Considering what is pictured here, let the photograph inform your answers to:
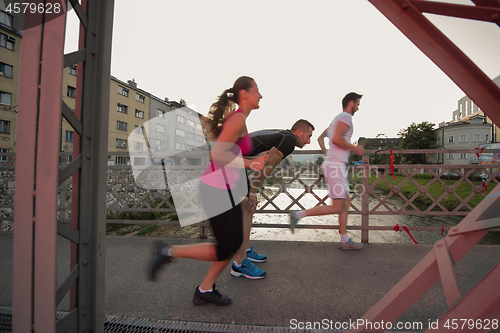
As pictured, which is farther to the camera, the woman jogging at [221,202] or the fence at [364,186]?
the fence at [364,186]

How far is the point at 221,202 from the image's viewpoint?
5.62ft

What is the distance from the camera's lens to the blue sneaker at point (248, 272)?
2.34 metres

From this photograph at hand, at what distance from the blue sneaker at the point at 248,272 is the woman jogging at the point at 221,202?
0.48 metres

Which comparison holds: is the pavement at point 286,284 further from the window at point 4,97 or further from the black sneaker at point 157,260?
the window at point 4,97

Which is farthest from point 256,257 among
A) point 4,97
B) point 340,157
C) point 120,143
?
point 120,143

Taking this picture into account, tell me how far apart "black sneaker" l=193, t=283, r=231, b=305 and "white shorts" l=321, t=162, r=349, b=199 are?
1.77m

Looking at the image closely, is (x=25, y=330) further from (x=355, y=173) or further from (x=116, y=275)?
(x=355, y=173)

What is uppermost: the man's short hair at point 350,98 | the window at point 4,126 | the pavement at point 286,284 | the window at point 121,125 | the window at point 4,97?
Result: the window at point 121,125

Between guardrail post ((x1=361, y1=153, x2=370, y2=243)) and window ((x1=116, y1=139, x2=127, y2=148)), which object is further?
window ((x1=116, y1=139, x2=127, y2=148))

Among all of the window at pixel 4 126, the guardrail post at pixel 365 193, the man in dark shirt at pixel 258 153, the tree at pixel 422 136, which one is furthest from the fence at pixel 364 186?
the tree at pixel 422 136

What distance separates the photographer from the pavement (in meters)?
1.78

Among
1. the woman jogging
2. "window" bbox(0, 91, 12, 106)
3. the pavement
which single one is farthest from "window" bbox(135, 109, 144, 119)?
the woman jogging

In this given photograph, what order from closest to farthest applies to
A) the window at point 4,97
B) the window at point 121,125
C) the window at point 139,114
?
the window at point 4,97, the window at point 121,125, the window at point 139,114

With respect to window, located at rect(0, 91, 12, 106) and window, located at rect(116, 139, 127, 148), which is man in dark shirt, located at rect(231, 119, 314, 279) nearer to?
window, located at rect(0, 91, 12, 106)
